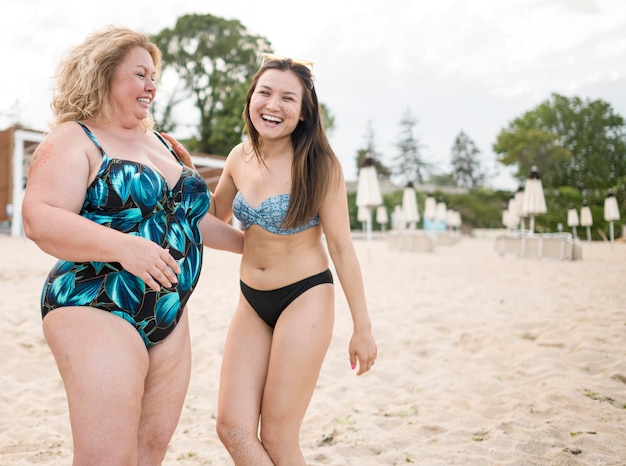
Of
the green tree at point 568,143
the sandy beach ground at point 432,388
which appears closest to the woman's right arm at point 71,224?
the sandy beach ground at point 432,388

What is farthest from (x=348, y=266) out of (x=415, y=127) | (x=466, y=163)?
(x=466, y=163)

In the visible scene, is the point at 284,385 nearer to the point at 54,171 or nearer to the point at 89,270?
the point at 89,270

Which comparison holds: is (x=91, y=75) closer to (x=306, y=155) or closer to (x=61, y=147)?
(x=61, y=147)

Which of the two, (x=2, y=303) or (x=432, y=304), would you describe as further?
(x=432, y=304)

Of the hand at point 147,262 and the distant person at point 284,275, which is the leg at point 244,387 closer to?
the distant person at point 284,275

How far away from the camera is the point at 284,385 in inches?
81.3

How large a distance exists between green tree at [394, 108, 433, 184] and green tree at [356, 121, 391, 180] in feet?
Answer: 9.34

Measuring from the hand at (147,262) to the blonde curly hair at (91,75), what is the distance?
1.61 feet

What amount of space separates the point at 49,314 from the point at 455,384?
11.2 ft

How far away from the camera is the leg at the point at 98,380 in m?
1.45

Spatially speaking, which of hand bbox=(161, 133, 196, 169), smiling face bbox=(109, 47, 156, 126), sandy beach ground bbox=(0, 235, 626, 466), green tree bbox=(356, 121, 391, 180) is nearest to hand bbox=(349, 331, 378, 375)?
sandy beach ground bbox=(0, 235, 626, 466)

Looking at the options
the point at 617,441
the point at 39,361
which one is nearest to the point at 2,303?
the point at 39,361

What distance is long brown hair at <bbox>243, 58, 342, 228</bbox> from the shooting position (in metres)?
2.13

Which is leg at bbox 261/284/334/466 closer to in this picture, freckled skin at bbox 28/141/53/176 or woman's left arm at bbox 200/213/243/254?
woman's left arm at bbox 200/213/243/254
